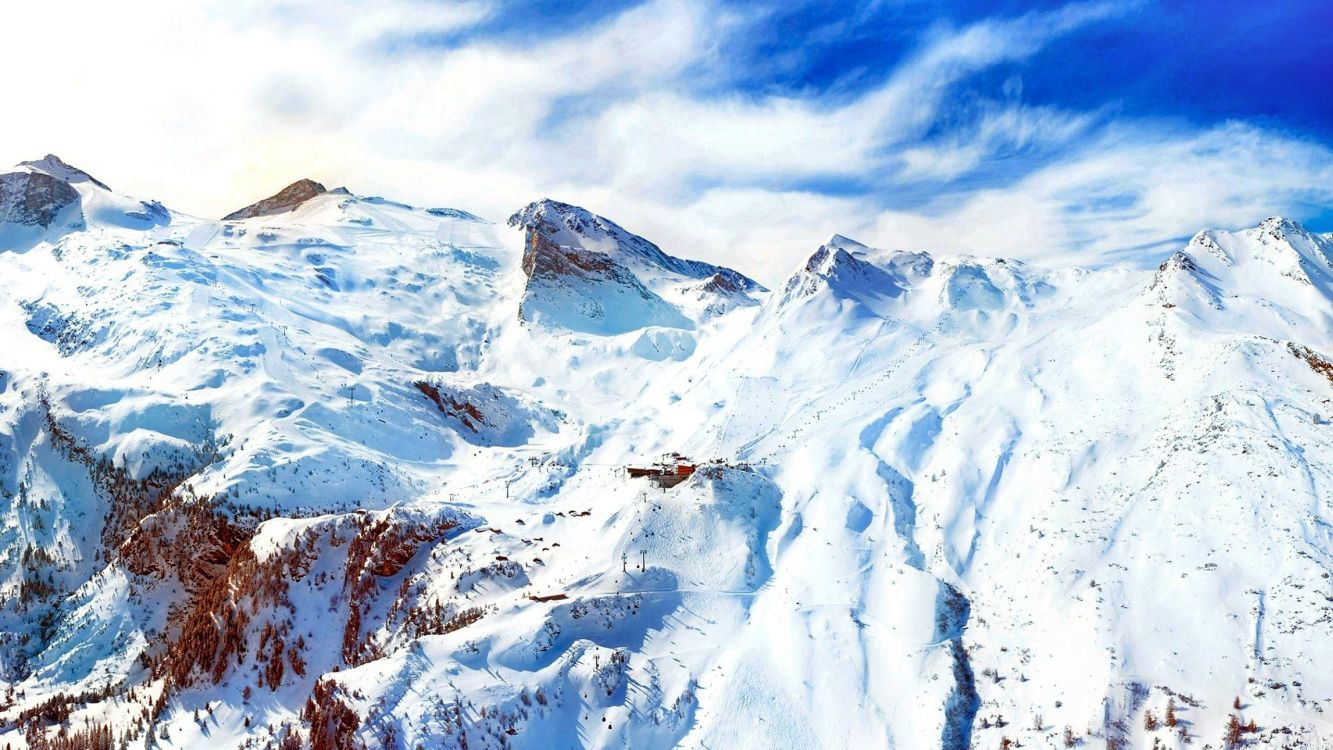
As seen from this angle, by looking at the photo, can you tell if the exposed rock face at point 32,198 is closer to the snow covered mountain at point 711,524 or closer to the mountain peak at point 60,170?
the mountain peak at point 60,170

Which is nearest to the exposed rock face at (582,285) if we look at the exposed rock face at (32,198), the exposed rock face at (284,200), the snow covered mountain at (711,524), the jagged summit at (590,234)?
the jagged summit at (590,234)

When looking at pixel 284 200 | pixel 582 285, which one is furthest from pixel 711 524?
pixel 284 200

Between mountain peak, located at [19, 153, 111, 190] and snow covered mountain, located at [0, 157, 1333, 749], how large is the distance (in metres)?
56.8

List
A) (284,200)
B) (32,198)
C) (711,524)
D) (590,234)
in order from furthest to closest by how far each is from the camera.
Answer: (284,200) < (590,234) < (32,198) < (711,524)

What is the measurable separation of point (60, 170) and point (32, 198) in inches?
963

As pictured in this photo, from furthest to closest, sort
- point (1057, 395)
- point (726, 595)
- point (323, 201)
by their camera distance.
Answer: point (323, 201) → point (1057, 395) → point (726, 595)

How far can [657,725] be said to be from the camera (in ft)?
108

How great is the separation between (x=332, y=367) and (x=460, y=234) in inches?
2469

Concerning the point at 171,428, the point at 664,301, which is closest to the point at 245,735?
the point at 171,428

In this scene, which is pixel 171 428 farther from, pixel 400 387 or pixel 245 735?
pixel 245 735

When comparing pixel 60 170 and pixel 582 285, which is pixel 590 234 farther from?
pixel 60 170

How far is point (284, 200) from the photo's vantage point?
151 meters

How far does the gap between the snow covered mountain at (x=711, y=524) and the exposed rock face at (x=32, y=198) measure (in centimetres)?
3331

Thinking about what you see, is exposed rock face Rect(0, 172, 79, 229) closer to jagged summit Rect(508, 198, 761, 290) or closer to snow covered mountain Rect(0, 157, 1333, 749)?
snow covered mountain Rect(0, 157, 1333, 749)
